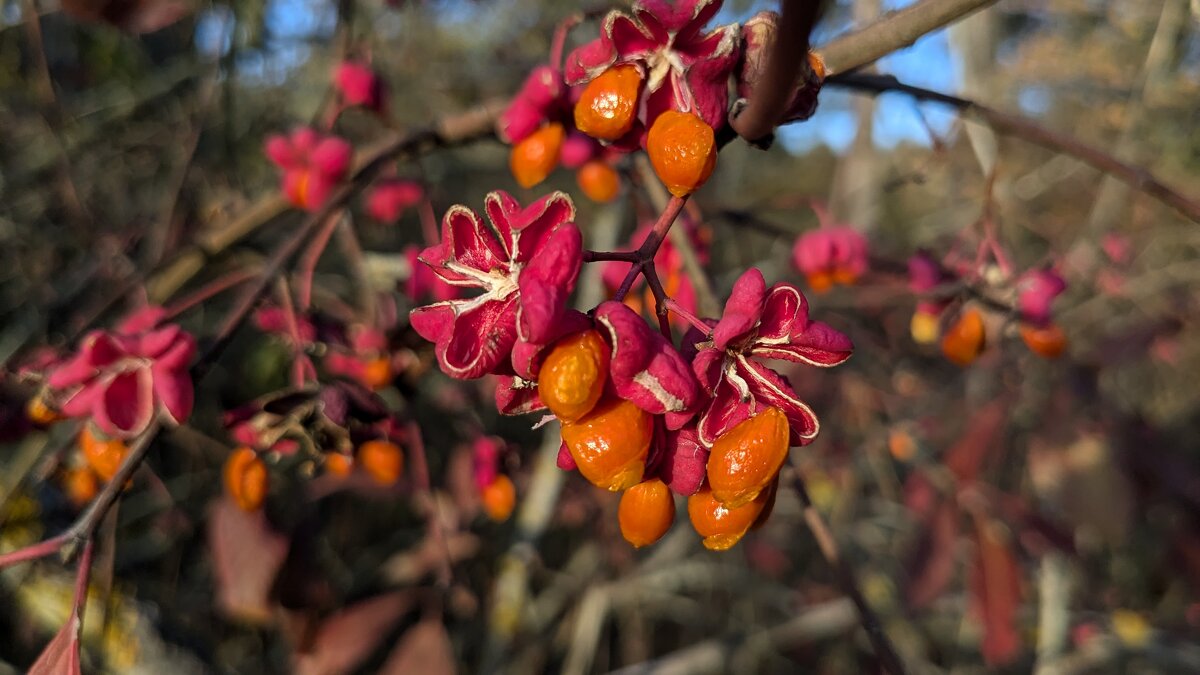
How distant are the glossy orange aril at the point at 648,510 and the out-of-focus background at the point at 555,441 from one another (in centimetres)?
55

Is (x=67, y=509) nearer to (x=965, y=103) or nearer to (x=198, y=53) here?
(x=965, y=103)

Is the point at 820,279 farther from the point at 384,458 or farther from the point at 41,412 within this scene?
the point at 41,412

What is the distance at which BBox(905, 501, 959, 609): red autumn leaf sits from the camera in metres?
1.72

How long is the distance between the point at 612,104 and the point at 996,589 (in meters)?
1.59

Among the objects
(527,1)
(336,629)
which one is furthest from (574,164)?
(527,1)

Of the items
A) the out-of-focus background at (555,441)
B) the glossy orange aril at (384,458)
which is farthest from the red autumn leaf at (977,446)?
the glossy orange aril at (384,458)

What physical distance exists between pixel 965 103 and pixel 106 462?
37.9 inches

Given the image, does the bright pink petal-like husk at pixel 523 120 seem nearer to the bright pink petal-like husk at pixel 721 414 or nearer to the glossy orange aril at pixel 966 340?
the bright pink petal-like husk at pixel 721 414

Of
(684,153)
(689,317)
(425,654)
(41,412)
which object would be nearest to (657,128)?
(684,153)

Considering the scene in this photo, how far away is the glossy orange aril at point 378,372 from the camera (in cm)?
105

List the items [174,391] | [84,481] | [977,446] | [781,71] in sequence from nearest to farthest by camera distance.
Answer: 1. [781,71]
2. [174,391]
3. [84,481]
4. [977,446]

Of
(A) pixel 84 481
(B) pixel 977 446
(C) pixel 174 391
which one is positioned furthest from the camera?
(B) pixel 977 446

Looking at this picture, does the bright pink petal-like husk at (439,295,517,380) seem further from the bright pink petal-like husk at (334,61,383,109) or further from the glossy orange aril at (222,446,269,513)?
the bright pink petal-like husk at (334,61,383,109)

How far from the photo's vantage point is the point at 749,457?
49cm
